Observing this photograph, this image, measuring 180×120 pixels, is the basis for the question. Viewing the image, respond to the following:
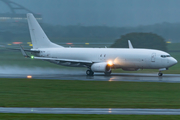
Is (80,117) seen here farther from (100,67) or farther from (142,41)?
(142,41)

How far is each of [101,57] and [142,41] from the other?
124ft

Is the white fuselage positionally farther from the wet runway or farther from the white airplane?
the wet runway

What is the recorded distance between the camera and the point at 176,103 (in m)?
18.2

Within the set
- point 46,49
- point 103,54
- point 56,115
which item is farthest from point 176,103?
point 46,49

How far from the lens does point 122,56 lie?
37469 mm

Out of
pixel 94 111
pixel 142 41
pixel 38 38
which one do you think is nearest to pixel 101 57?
pixel 38 38

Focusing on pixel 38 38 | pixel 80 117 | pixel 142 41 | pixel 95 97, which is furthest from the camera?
pixel 142 41

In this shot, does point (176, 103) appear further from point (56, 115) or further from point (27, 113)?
point (27, 113)

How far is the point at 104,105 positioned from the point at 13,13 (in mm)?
91485

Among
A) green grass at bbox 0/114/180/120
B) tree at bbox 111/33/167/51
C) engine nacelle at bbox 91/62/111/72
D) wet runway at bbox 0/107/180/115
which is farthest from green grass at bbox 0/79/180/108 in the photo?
tree at bbox 111/33/167/51

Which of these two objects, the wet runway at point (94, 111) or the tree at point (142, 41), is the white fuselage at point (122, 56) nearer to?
the wet runway at point (94, 111)

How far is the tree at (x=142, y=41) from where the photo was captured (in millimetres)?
74125

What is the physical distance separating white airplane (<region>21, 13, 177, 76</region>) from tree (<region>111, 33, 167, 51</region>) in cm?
3340

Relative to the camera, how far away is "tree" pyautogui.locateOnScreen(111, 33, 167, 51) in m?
74.1
